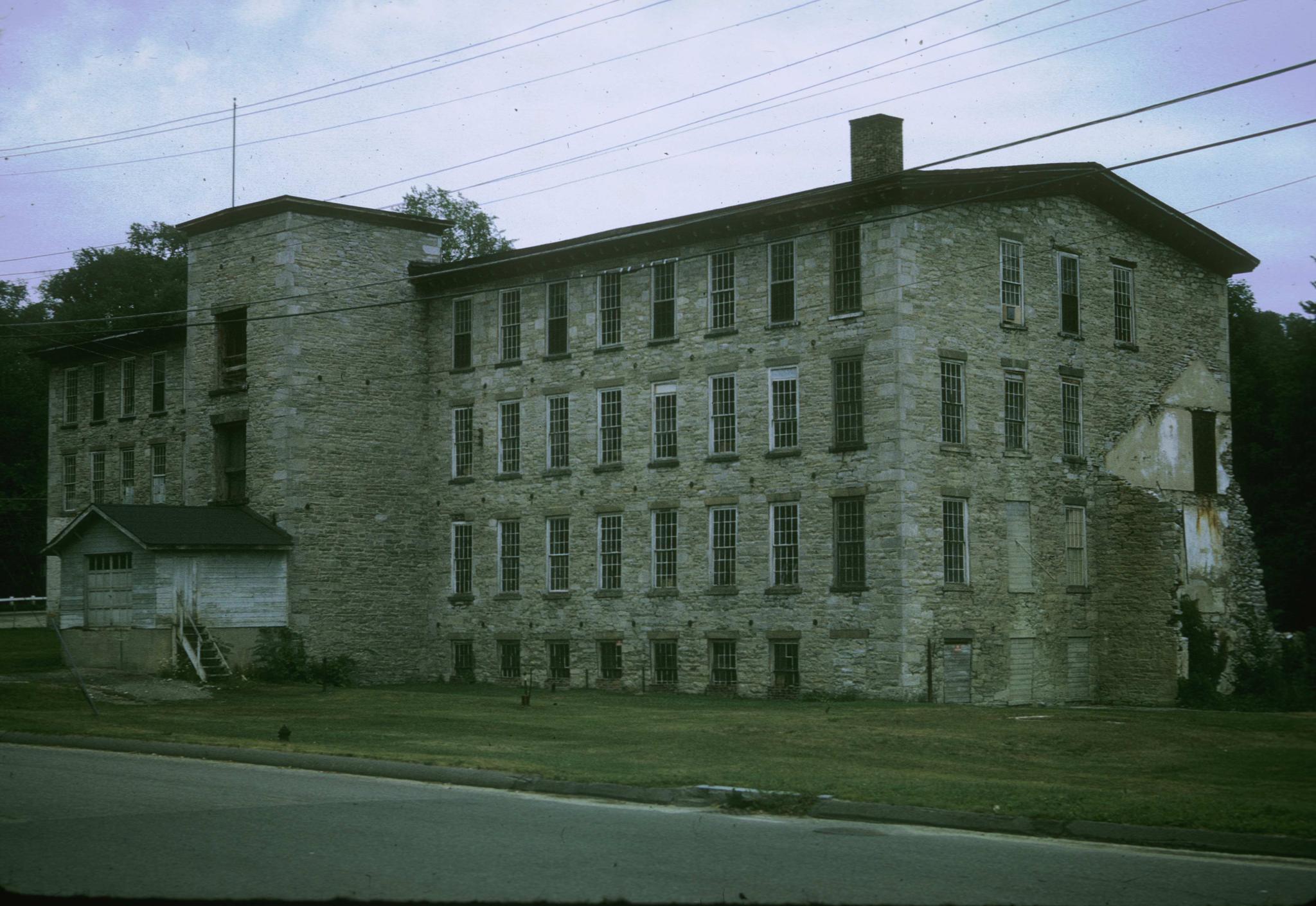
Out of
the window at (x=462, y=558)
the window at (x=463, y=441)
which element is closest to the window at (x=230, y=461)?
the window at (x=463, y=441)

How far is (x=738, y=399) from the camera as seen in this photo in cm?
3647

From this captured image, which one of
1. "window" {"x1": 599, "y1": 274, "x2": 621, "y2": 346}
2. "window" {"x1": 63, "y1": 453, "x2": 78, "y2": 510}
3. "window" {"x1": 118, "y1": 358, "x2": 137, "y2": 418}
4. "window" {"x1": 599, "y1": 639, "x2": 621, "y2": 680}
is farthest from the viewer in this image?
"window" {"x1": 63, "y1": 453, "x2": 78, "y2": 510}

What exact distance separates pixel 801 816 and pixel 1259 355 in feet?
150

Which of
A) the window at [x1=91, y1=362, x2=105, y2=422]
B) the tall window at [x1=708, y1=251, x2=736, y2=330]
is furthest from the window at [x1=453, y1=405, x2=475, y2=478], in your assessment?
the window at [x1=91, y1=362, x2=105, y2=422]

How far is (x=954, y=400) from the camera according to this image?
34.5 metres

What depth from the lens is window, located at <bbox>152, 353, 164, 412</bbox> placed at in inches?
1922

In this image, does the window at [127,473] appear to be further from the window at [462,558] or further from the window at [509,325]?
the window at [509,325]

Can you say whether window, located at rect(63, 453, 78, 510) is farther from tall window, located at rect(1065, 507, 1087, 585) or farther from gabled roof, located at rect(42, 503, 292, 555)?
tall window, located at rect(1065, 507, 1087, 585)

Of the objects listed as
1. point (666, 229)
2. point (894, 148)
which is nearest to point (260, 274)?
point (666, 229)

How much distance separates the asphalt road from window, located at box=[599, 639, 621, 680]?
2390 centimetres

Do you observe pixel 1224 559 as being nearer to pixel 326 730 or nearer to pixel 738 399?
pixel 738 399

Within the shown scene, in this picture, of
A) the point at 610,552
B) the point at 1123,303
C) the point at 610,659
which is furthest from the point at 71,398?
the point at 1123,303

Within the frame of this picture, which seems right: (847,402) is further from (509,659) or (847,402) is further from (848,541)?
(509,659)

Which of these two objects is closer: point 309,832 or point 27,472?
point 309,832
